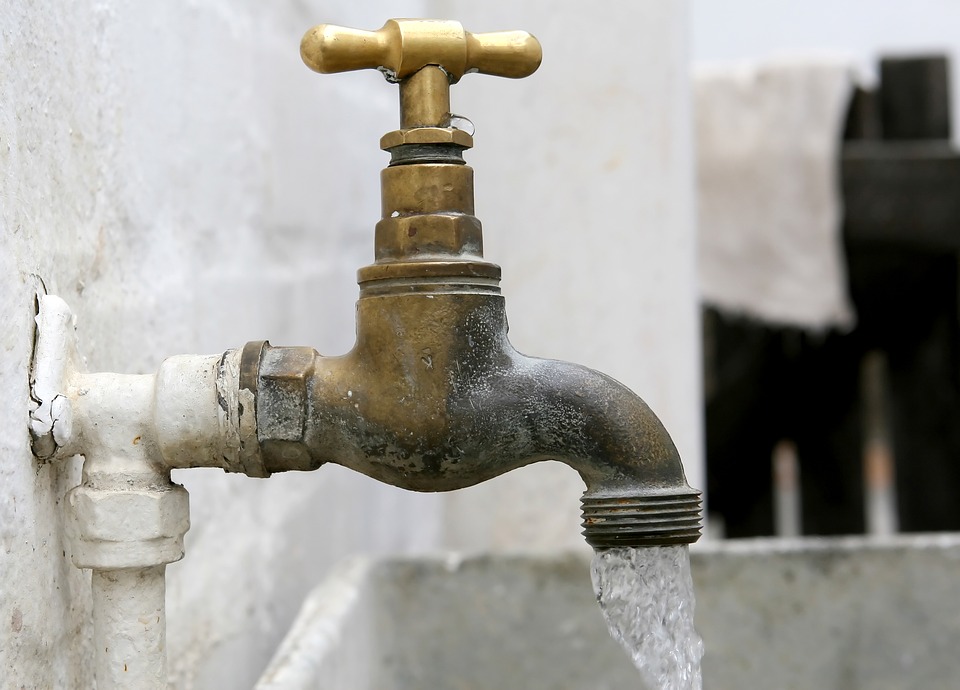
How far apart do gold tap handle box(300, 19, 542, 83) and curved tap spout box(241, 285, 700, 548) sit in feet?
0.32

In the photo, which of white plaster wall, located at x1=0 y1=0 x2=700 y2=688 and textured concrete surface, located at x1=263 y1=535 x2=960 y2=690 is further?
textured concrete surface, located at x1=263 y1=535 x2=960 y2=690

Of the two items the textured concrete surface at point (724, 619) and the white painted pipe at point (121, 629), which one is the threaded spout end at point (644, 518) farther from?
the textured concrete surface at point (724, 619)

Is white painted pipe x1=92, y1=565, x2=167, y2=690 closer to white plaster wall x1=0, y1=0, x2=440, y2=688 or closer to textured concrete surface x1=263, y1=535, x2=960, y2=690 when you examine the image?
white plaster wall x1=0, y1=0, x2=440, y2=688

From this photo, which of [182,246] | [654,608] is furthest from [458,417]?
[182,246]

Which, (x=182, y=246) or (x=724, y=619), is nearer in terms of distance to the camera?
(x=182, y=246)

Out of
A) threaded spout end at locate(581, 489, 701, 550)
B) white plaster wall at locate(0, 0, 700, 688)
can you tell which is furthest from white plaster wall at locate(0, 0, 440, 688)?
threaded spout end at locate(581, 489, 701, 550)

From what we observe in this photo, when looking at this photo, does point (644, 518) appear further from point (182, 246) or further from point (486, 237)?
point (486, 237)

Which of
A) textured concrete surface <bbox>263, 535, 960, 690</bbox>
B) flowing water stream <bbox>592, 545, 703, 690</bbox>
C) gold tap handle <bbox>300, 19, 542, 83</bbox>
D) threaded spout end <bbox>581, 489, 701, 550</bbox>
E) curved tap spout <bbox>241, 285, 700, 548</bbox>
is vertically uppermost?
gold tap handle <bbox>300, 19, 542, 83</bbox>

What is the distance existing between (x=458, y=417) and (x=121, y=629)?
16cm

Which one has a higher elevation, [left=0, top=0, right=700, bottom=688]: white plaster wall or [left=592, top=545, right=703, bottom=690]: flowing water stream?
[left=0, top=0, right=700, bottom=688]: white plaster wall

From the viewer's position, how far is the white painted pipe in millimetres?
452

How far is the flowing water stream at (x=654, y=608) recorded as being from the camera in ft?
1.61

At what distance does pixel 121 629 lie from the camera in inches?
17.8

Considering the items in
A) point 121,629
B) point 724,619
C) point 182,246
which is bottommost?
point 724,619
